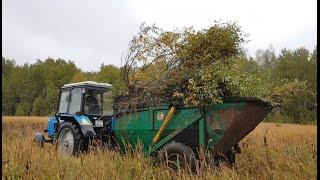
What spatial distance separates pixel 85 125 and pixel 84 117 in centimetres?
32

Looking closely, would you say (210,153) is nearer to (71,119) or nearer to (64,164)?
(64,164)

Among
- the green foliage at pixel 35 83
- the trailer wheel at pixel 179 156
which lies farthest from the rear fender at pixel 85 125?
the green foliage at pixel 35 83

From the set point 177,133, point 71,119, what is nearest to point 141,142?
point 177,133

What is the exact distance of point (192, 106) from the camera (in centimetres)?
716

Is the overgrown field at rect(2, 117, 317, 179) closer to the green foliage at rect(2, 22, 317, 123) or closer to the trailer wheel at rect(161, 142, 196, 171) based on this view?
the trailer wheel at rect(161, 142, 196, 171)

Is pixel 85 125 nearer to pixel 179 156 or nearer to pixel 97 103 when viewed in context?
pixel 97 103

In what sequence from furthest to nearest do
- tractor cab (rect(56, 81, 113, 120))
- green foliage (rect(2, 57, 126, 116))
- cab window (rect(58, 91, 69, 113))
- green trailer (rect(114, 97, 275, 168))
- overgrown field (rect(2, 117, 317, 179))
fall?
green foliage (rect(2, 57, 126, 116)) < cab window (rect(58, 91, 69, 113)) < tractor cab (rect(56, 81, 113, 120)) < green trailer (rect(114, 97, 275, 168)) < overgrown field (rect(2, 117, 317, 179))

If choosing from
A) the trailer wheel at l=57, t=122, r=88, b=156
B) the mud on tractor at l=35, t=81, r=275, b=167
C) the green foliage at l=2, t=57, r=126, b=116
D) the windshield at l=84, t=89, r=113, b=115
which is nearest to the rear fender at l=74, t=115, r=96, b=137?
the mud on tractor at l=35, t=81, r=275, b=167

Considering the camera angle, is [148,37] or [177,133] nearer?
[177,133]

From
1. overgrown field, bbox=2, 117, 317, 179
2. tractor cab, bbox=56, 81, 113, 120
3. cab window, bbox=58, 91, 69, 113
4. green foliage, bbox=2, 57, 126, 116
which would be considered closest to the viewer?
overgrown field, bbox=2, 117, 317, 179

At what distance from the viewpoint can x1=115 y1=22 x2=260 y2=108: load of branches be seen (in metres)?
7.09

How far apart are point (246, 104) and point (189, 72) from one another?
3.94 feet

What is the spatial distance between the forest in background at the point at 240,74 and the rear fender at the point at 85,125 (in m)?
1.06

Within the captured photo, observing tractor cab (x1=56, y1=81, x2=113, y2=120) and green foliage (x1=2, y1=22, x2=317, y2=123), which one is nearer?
green foliage (x1=2, y1=22, x2=317, y2=123)
